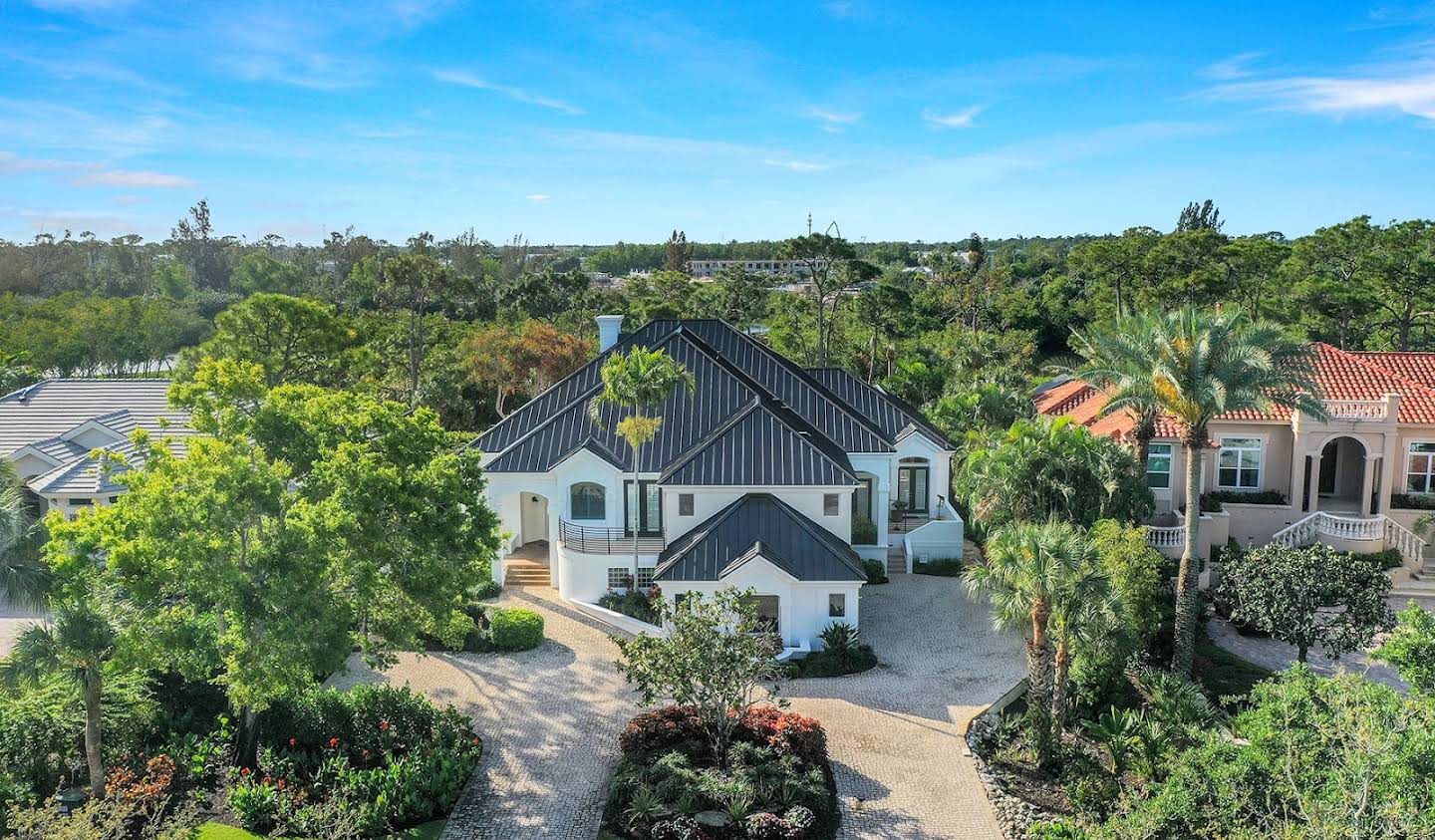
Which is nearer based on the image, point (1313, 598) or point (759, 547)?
point (1313, 598)

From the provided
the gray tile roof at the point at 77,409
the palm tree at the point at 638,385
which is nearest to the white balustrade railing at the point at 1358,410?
the palm tree at the point at 638,385

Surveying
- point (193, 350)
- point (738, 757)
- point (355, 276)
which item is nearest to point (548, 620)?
point (738, 757)

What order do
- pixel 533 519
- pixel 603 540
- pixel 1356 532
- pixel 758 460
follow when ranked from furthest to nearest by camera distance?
pixel 533 519, pixel 1356 532, pixel 603 540, pixel 758 460

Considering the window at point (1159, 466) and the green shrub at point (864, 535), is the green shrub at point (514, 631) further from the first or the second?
the window at point (1159, 466)

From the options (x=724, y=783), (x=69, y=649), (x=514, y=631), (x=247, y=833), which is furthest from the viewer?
(x=514, y=631)

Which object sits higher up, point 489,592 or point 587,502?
point 587,502

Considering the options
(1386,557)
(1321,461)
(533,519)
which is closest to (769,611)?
(533,519)

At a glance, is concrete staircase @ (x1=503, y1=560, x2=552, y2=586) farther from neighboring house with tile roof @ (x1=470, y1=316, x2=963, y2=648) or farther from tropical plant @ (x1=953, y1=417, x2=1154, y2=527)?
tropical plant @ (x1=953, y1=417, x2=1154, y2=527)

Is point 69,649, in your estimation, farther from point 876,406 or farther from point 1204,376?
point 876,406
